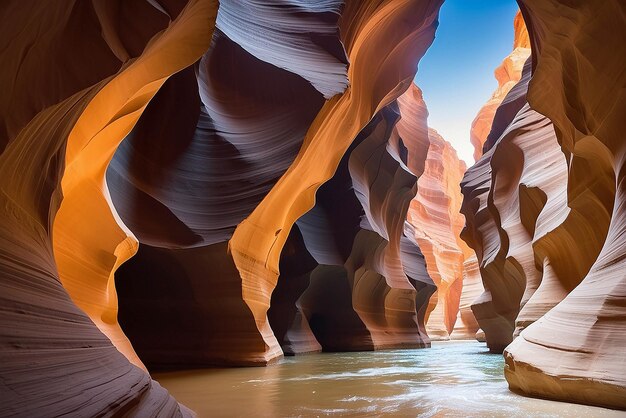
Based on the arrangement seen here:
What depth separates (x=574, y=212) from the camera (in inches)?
261

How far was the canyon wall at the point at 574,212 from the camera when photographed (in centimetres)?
379

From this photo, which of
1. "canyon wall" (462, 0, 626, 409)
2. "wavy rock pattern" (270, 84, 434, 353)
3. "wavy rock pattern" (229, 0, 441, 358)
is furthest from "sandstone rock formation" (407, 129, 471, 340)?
"canyon wall" (462, 0, 626, 409)

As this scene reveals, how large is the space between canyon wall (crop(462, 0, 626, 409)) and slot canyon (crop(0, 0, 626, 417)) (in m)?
0.03

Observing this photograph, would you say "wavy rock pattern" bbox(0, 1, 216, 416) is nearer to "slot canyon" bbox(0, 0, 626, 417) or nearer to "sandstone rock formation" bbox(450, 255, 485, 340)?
"slot canyon" bbox(0, 0, 626, 417)

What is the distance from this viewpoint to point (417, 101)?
21688 mm

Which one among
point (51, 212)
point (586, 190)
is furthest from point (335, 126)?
point (51, 212)

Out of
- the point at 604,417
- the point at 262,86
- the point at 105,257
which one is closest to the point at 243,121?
the point at 262,86

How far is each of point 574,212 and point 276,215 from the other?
4808mm

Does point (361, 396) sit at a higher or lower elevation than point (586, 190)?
lower

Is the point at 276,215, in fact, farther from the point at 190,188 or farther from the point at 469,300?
the point at 469,300

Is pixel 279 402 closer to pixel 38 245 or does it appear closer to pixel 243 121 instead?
pixel 38 245

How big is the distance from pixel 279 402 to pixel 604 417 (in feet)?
7.48

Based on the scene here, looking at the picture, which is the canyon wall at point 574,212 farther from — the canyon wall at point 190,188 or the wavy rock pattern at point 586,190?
the canyon wall at point 190,188

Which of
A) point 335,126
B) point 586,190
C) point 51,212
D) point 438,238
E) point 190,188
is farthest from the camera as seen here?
point 438,238
